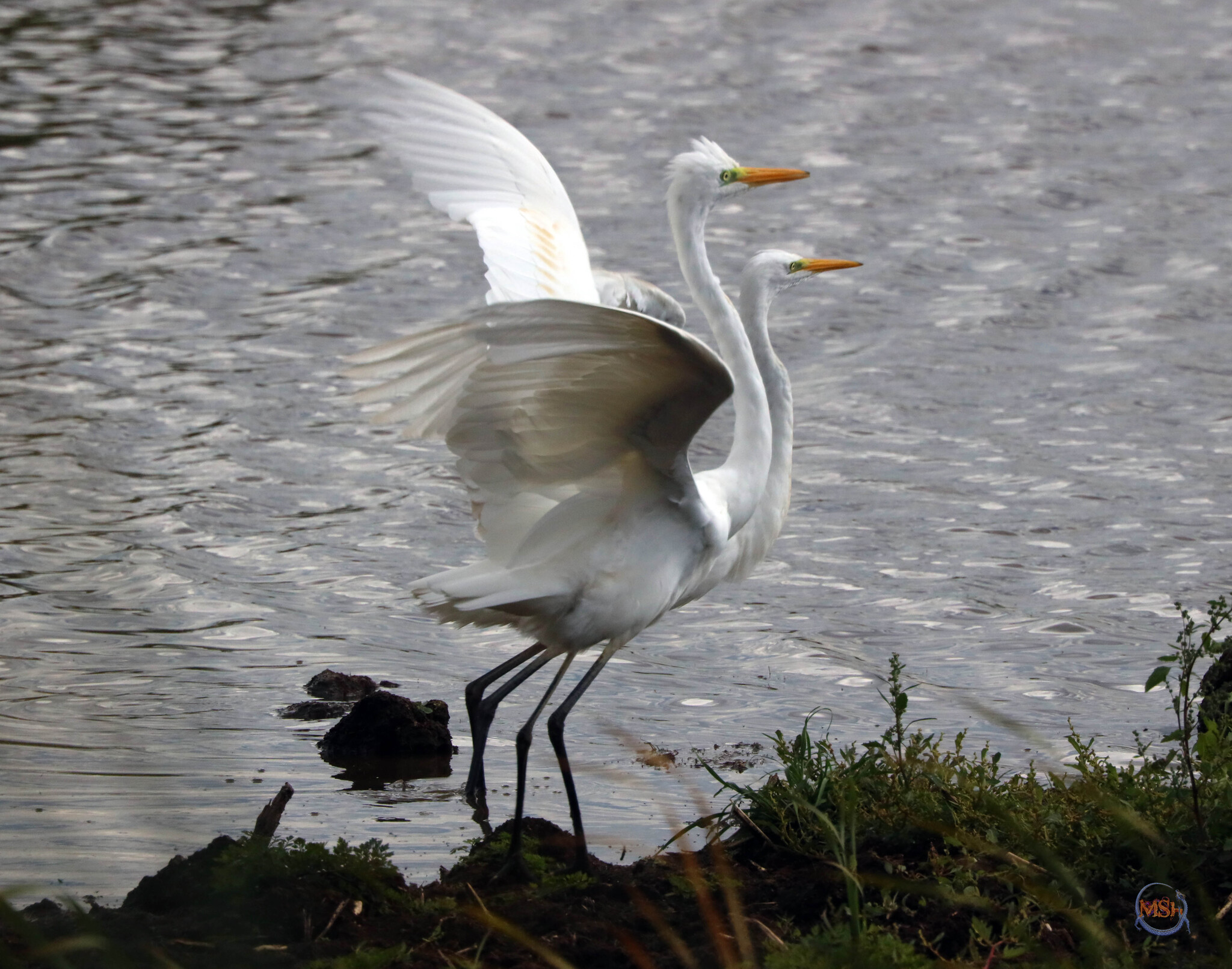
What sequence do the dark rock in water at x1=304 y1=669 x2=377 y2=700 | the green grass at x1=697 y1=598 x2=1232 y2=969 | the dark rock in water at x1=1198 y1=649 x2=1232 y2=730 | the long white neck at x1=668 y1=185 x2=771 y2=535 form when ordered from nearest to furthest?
the green grass at x1=697 y1=598 x2=1232 y2=969 < the dark rock in water at x1=1198 y1=649 x2=1232 y2=730 < the long white neck at x1=668 y1=185 x2=771 y2=535 < the dark rock in water at x1=304 y1=669 x2=377 y2=700

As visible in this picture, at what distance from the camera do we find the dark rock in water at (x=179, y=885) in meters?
3.55

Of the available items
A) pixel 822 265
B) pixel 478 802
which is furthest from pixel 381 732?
pixel 822 265

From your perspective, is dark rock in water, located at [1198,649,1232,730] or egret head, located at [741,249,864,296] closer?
dark rock in water, located at [1198,649,1232,730]

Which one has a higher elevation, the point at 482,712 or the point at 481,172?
the point at 481,172

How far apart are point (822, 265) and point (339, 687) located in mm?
2237

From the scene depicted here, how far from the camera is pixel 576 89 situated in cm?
1505

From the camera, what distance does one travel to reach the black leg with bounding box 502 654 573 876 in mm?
3986

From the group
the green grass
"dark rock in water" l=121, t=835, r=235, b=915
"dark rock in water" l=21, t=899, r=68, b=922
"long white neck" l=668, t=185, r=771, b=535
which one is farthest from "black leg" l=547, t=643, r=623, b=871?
"dark rock in water" l=21, t=899, r=68, b=922

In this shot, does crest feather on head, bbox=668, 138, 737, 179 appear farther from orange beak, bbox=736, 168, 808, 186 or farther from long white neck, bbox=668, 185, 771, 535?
long white neck, bbox=668, 185, 771, 535

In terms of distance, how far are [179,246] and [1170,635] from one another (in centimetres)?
784

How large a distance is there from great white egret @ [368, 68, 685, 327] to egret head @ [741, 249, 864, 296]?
488 mm

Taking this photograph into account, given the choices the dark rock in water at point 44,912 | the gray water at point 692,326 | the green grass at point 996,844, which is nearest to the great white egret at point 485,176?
the gray water at point 692,326

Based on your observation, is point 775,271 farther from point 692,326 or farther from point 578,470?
point 692,326

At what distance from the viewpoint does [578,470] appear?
4.39 metres
